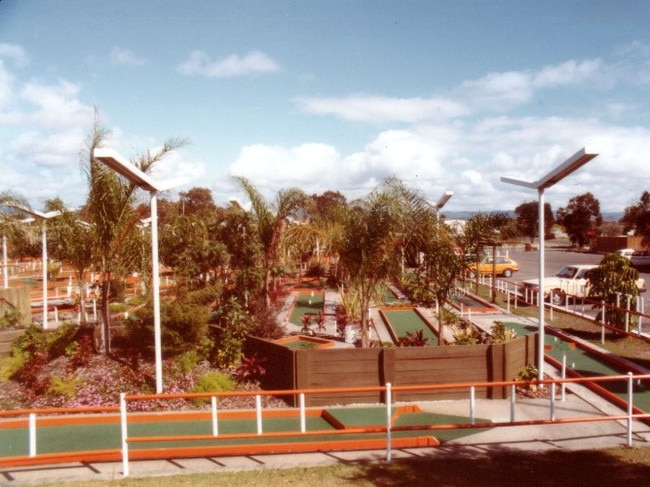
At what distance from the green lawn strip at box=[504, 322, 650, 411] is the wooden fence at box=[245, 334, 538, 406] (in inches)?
77.0

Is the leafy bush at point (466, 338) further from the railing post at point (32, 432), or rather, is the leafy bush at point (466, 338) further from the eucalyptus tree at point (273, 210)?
the railing post at point (32, 432)

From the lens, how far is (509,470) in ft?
19.2

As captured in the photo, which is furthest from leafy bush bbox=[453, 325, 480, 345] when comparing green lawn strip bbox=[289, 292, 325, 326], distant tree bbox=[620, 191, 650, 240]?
distant tree bbox=[620, 191, 650, 240]

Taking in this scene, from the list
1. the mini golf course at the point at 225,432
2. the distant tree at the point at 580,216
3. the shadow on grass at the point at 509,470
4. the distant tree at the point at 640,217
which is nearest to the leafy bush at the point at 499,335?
the mini golf course at the point at 225,432

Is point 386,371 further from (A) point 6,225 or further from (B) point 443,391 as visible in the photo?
(A) point 6,225

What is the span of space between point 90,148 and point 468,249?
7704mm

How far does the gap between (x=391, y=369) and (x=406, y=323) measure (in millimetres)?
6339

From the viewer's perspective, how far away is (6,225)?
32.6 feet

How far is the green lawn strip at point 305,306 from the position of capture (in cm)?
1591

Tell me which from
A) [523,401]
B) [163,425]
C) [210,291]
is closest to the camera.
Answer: [163,425]

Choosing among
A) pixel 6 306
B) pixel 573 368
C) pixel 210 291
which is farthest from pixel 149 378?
pixel 573 368

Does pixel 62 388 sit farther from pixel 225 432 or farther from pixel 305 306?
pixel 305 306

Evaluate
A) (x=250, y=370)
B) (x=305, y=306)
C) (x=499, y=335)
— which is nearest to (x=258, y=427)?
(x=250, y=370)

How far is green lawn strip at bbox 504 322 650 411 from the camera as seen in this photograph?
855 cm
